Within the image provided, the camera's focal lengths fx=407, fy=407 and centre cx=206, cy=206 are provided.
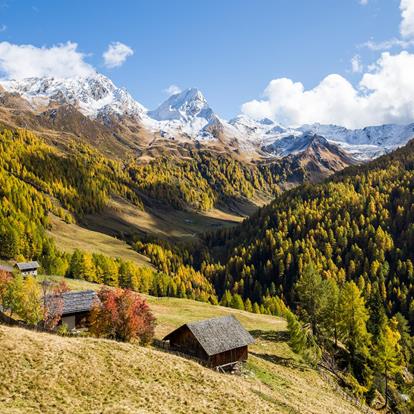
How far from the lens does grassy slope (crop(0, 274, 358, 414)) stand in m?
33.4

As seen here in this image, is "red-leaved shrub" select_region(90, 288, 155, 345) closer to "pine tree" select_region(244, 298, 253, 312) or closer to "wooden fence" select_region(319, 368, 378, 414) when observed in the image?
"wooden fence" select_region(319, 368, 378, 414)

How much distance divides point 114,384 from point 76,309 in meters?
29.3

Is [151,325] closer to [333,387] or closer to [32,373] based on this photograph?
[32,373]

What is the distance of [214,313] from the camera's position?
103 metres

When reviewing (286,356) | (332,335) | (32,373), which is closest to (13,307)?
(32,373)

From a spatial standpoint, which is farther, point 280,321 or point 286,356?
point 280,321

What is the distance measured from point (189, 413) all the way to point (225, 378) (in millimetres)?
12268

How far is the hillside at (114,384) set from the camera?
109ft

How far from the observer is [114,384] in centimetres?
3747

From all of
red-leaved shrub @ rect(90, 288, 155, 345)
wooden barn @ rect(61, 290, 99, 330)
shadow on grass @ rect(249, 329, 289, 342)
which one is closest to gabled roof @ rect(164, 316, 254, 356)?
red-leaved shrub @ rect(90, 288, 155, 345)

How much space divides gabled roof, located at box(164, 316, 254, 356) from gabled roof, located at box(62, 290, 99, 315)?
13.8 meters

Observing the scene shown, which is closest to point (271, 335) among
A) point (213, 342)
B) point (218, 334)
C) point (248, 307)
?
point (218, 334)

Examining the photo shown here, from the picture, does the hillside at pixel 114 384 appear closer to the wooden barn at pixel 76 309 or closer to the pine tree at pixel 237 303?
the wooden barn at pixel 76 309

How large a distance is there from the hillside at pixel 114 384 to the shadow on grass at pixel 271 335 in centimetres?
3179
